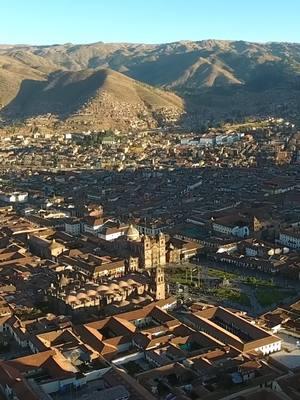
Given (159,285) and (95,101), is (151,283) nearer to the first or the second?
(159,285)

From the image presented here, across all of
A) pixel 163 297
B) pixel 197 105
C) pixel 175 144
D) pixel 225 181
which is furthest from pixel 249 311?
pixel 197 105

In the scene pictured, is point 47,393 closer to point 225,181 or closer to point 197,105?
point 225,181

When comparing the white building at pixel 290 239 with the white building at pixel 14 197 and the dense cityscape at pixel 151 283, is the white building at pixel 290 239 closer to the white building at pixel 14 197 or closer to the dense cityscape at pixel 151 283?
the dense cityscape at pixel 151 283

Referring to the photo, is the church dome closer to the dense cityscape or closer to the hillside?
the dense cityscape

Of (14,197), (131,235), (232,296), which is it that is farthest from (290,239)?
(14,197)

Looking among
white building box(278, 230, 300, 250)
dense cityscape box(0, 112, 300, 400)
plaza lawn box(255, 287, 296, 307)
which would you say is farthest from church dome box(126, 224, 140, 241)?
white building box(278, 230, 300, 250)

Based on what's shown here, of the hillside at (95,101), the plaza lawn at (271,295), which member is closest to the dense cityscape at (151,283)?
the plaza lawn at (271,295)
